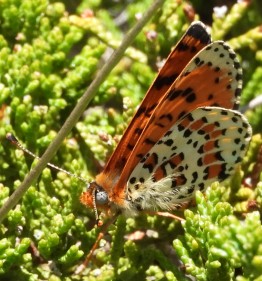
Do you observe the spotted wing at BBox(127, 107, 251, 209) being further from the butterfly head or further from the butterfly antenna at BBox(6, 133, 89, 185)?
the butterfly antenna at BBox(6, 133, 89, 185)

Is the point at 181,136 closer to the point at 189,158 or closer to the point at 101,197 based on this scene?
the point at 189,158

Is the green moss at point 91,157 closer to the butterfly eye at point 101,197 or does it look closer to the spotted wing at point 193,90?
the butterfly eye at point 101,197

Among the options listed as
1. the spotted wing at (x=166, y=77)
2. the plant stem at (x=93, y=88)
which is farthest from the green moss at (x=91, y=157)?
the plant stem at (x=93, y=88)

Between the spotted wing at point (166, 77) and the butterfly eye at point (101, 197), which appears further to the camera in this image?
the butterfly eye at point (101, 197)

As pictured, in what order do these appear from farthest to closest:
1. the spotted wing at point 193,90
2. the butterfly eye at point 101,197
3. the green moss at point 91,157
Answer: the butterfly eye at point 101,197 < the spotted wing at point 193,90 < the green moss at point 91,157

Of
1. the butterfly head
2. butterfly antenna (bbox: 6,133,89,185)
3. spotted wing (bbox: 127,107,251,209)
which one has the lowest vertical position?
the butterfly head

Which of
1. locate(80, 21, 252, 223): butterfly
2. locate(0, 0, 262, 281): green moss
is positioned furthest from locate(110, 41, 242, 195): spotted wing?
locate(0, 0, 262, 281): green moss

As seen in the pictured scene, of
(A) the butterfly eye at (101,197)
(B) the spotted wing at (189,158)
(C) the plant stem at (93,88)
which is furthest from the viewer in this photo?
(A) the butterfly eye at (101,197)

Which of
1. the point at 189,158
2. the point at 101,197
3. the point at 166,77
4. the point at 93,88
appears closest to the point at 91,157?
the point at 101,197
